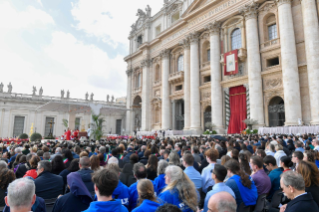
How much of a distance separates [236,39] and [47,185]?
24.3 metres

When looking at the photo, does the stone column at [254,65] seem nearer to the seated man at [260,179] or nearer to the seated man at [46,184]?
the seated man at [260,179]

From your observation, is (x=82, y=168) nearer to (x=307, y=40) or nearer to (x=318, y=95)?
(x=318, y=95)

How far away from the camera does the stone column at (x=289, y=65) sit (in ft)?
58.4

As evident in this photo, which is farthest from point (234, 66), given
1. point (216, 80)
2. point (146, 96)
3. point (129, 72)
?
point (129, 72)

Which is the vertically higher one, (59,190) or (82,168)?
(82,168)

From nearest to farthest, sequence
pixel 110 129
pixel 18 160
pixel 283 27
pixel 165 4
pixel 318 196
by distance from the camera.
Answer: pixel 318 196 → pixel 18 160 → pixel 283 27 → pixel 165 4 → pixel 110 129

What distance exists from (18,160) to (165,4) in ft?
108

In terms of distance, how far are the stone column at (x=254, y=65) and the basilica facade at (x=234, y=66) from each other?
86 mm

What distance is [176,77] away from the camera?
2969cm

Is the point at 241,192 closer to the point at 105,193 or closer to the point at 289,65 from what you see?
the point at 105,193

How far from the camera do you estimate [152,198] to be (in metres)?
2.57

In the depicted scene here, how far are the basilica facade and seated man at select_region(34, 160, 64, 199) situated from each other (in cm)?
1837

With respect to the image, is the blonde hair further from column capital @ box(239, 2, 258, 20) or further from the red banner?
column capital @ box(239, 2, 258, 20)

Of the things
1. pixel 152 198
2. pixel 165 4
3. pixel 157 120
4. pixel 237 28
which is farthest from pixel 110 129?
pixel 152 198
